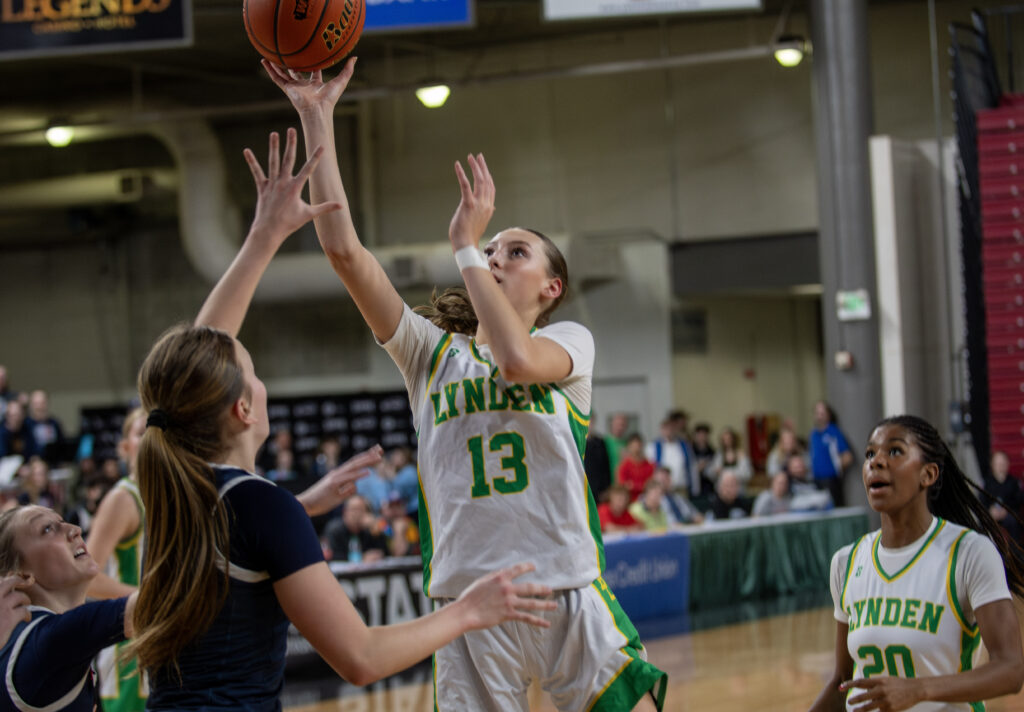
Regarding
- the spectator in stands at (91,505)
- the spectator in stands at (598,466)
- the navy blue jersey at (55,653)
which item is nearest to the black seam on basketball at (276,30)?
the navy blue jersey at (55,653)

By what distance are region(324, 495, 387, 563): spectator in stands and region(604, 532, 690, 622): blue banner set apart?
1.90 metres

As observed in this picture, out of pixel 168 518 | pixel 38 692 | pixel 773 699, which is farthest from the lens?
pixel 773 699

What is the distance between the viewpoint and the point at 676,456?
14.5 metres

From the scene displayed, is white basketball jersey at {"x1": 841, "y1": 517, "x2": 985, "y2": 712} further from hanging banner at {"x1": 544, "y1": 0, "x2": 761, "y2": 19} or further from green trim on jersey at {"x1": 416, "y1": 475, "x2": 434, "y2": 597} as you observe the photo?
hanging banner at {"x1": 544, "y1": 0, "x2": 761, "y2": 19}

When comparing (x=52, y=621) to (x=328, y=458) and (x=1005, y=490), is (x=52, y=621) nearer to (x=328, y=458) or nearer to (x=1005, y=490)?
(x=1005, y=490)

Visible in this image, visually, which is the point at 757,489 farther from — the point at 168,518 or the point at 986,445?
the point at 168,518

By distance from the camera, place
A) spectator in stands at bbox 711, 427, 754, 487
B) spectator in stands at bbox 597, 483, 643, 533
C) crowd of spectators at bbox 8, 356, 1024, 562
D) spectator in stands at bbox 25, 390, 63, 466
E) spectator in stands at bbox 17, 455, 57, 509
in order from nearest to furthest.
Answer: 1. crowd of spectators at bbox 8, 356, 1024, 562
2. spectator in stands at bbox 597, 483, 643, 533
3. spectator in stands at bbox 17, 455, 57, 509
4. spectator in stands at bbox 25, 390, 63, 466
5. spectator in stands at bbox 711, 427, 754, 487

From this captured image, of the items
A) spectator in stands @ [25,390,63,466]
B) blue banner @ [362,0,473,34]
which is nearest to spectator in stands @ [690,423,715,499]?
blue banner @ [362,0,473,34]

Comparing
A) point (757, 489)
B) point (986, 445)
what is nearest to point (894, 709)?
point (986, 445)

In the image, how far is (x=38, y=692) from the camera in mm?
2367

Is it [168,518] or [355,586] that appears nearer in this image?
[168,518]

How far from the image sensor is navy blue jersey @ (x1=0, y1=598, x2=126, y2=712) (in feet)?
7.57

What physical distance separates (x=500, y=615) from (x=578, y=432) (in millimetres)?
1018

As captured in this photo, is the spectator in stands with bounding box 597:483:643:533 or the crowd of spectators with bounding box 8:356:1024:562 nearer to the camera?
the crowd of spectators with bounding box 8:356:1024:562
